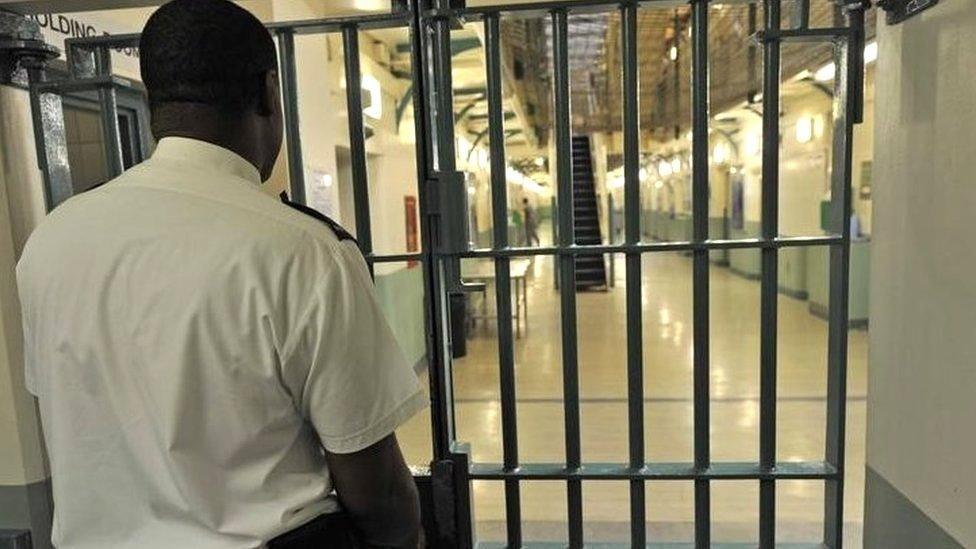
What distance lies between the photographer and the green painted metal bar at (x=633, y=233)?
183 cm

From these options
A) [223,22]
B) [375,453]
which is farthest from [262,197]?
[375,453]

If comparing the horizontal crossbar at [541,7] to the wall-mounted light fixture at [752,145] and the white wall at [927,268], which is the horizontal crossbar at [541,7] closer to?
the white wall at [927,268]

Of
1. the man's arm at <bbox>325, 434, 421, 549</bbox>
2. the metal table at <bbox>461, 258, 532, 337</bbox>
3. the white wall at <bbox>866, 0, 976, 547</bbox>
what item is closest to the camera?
the man's arm at <bbox>325, 434, 421, 549</bbox>

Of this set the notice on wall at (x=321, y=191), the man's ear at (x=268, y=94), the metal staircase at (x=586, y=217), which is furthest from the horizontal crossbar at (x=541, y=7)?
the metal staircase at (x=586, y=217)

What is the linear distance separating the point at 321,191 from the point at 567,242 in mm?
2431

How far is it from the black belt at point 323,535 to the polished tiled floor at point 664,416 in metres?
1.81

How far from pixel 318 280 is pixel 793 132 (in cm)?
946

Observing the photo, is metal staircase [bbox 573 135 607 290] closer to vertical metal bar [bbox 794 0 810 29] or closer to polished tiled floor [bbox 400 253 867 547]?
polished tiled floor [bbox 400 253 867 547]

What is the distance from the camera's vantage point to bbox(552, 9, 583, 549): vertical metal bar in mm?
1865

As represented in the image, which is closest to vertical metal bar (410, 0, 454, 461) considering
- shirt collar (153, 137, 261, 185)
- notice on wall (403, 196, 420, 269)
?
shirt collar (153, 137, 261, 185)

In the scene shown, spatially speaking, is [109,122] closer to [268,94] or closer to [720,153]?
[268,94]

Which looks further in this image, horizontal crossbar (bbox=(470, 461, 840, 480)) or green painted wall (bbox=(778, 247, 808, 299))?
green painted wall (bbox=(778, 247, 808, 299))

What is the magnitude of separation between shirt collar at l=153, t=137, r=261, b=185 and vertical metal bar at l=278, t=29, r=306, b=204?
86 cm

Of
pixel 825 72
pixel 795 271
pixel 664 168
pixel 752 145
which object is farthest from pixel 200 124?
pixel 664 168
